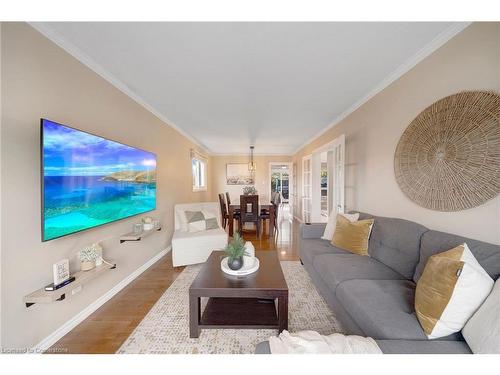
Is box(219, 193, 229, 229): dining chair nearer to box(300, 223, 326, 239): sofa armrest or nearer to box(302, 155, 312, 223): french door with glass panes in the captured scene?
box(302, 155, 312, 223): french door with glass panes

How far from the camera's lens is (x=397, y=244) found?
1744 millimetres

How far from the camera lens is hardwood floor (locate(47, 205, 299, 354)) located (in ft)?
4.70

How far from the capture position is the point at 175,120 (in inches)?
143

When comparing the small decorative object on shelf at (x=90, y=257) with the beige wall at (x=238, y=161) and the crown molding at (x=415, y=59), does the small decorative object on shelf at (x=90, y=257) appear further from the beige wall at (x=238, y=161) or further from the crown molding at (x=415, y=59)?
the beige wall at (x=238, y=161)

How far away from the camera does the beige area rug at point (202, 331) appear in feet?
4.56

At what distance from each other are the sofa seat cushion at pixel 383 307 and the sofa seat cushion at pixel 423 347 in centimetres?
5

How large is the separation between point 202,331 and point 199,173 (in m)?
5.02

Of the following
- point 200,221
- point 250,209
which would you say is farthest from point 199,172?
point 200,221

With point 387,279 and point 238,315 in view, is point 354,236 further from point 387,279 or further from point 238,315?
point 238,315
